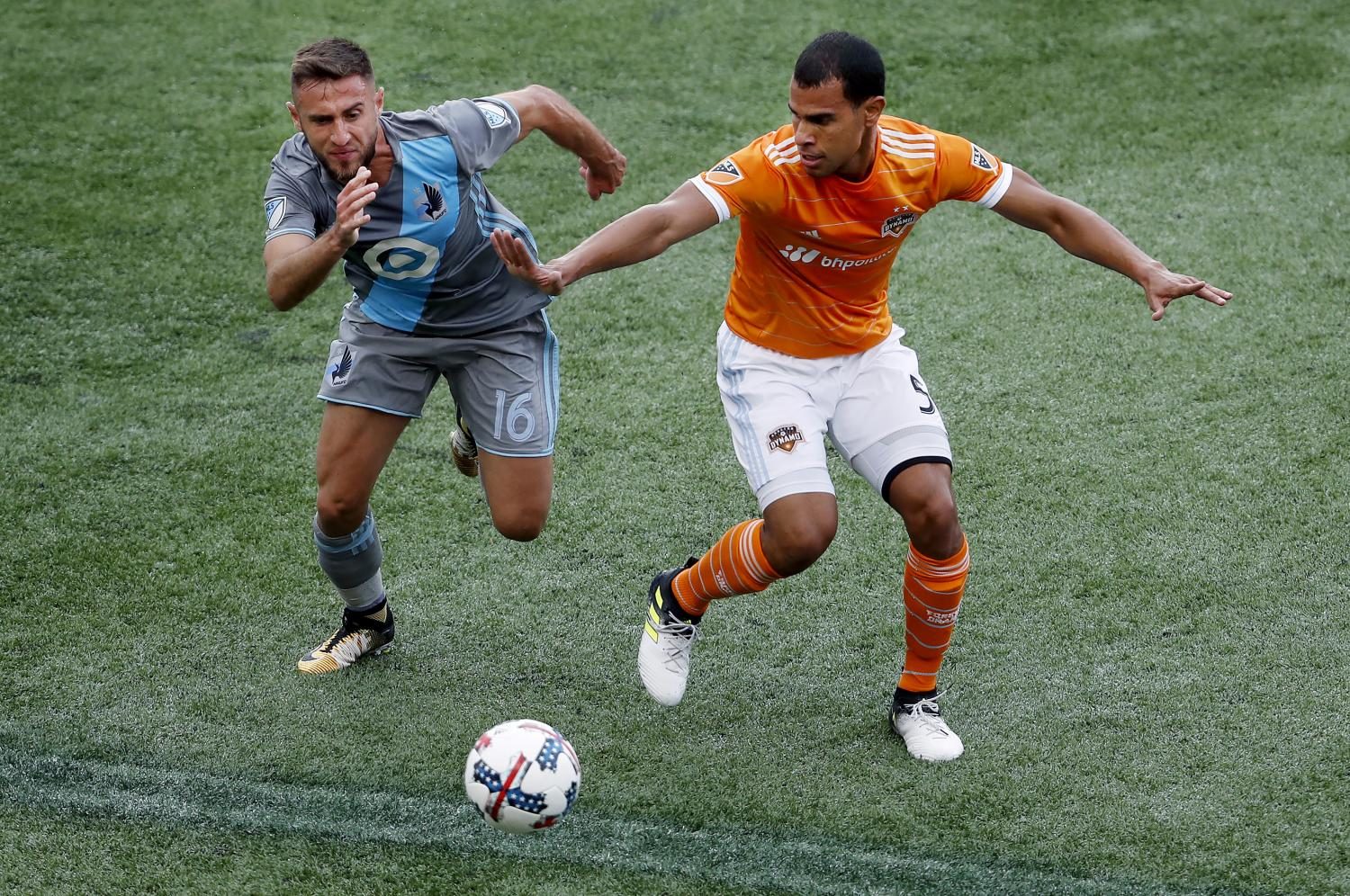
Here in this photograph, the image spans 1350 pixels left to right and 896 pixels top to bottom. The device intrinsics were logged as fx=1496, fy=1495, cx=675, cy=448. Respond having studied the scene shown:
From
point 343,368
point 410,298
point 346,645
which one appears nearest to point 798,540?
point 410,298

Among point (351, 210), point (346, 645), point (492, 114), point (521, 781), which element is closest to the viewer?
point (521, 781)

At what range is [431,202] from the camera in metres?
4.69

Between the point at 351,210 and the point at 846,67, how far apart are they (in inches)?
57.3

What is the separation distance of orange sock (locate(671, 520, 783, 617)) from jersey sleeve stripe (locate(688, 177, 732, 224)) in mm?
981

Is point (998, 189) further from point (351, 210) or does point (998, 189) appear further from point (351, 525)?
point (351, 525)

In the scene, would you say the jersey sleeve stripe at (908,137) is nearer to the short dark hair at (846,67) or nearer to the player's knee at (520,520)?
the short dark hair at (846,67)

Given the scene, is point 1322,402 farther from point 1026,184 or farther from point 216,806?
point 216,806

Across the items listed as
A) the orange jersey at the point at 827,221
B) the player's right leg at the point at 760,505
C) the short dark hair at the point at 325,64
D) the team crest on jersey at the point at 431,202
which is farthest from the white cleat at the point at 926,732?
the short dark hair at the point at 325,64

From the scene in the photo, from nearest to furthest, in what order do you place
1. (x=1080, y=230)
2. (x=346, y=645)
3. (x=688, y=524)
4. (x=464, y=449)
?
(x=1080, y=230), (x=346, y=645), (x=464, y=449), (x=688, y=524)

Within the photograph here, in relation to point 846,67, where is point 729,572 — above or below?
below

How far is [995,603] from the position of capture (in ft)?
18.0

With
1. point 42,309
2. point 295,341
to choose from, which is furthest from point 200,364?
point 42,309

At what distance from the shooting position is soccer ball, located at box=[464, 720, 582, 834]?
3.95m

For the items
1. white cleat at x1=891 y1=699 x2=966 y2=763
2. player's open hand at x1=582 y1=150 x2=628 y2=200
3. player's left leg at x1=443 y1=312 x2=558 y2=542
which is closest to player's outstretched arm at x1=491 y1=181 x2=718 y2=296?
player's left leg at x1=443 y1=312 x2=558 y2=542
